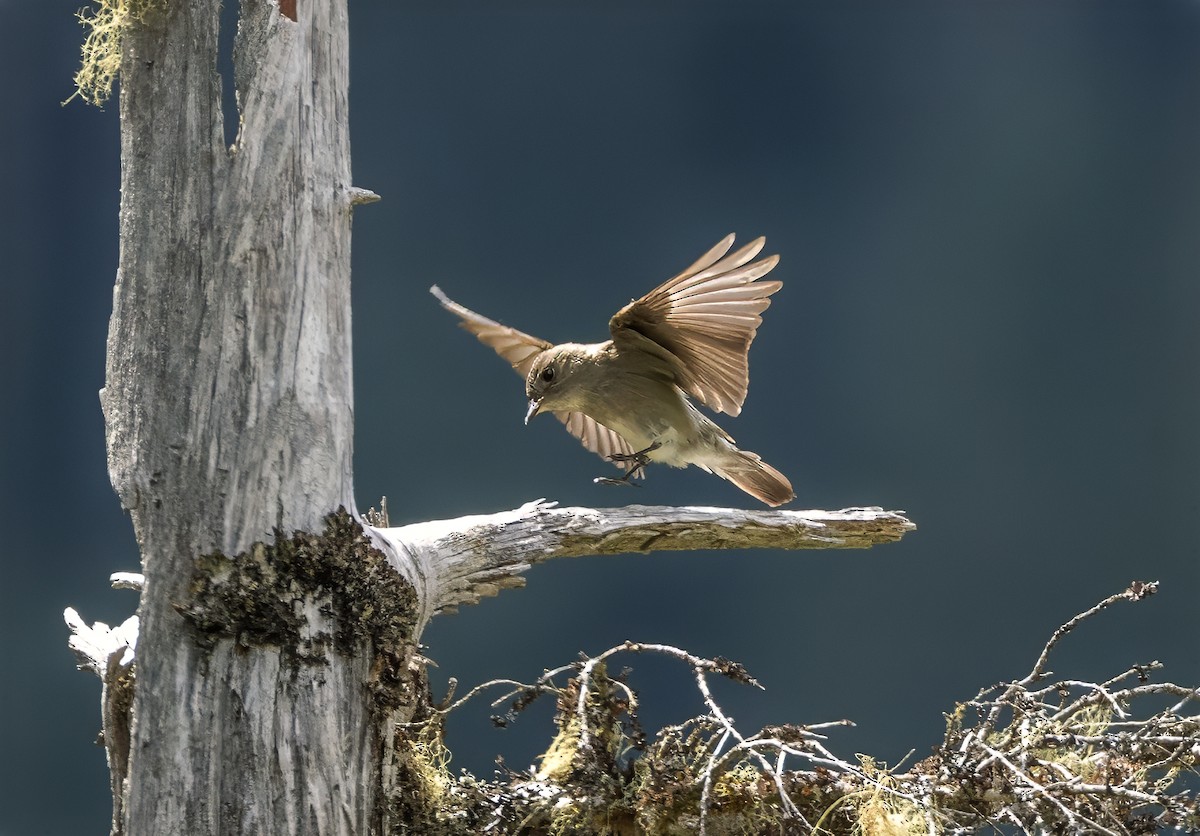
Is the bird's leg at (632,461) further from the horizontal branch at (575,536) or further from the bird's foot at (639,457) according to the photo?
the horizontal branch at (575,536)

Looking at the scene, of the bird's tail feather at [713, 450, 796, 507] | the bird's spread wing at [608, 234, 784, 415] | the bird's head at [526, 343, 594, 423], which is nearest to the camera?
the bird's spread wing at [608, 234, 784, 415]

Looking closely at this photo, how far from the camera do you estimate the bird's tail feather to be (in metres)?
3.81

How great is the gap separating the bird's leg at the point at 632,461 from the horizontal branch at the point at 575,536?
440 millimetres

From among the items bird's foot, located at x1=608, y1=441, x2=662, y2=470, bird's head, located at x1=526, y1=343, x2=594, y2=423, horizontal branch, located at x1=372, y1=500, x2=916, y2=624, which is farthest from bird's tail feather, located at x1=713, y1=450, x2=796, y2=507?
bird's head, located at x1=526, y1=343, x2=594, y2=423

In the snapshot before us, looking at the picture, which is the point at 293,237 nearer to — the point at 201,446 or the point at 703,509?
the point at 201,446

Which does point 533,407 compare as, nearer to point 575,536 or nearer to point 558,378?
point 558,378

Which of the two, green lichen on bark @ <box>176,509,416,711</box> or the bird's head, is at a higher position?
the bird's head

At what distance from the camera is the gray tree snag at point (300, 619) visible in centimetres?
246

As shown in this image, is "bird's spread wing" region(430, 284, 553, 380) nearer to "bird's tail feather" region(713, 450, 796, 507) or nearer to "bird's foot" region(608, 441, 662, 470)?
"bird's foot" region(608, 441, 662, 470)

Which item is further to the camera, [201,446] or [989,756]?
[989,756]

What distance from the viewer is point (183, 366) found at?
2.56 meters

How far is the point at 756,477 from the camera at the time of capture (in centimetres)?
385

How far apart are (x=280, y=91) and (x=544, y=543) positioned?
1358mm

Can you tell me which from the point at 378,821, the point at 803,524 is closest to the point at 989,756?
the point at 803,524
